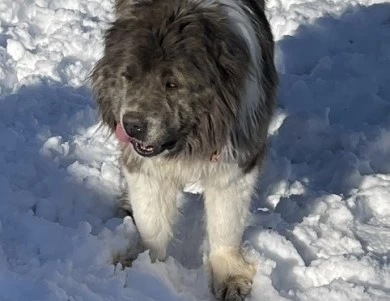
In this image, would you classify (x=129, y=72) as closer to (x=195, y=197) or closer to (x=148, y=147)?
(x=148, y=147)

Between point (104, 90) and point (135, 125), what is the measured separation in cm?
31

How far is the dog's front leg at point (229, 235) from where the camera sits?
156 inches

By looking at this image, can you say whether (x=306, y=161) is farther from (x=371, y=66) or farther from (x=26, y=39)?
(x=26, y=39)

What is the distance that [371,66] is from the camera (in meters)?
6.07

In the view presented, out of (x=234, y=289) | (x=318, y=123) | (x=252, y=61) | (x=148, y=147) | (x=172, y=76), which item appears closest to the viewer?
(x=172, y=76)

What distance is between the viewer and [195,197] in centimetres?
471

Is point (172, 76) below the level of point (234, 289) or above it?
above

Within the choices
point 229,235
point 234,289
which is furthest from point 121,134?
point 234,289

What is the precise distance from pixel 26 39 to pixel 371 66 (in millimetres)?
2296

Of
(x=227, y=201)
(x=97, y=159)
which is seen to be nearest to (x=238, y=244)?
(x=227, y=201)

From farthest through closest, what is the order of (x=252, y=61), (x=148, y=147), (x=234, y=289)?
(x=234, y=289) < (x=252, y=61) < (x=148, y=147)

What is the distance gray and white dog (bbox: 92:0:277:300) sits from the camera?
10.9 feet

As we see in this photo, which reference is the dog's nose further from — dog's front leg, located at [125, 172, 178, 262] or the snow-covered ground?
the snow-covered ground

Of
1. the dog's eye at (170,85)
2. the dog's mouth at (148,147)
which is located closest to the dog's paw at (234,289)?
the dog's mouth at (148,147)
